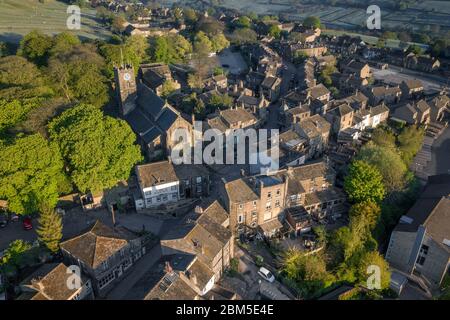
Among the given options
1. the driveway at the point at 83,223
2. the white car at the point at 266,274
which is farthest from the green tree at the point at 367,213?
the driveway at the point at 83,223

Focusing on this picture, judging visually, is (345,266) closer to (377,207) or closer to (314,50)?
(377,207)

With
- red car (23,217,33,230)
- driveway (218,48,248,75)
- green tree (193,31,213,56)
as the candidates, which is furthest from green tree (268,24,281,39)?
red car (23,217,33,230)

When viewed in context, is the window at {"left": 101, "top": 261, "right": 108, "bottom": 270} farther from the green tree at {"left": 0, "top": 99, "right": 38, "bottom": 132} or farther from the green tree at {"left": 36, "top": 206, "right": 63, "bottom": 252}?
the green tree at {"left": 0, "top": 99, "right": 38, "bottom": 132}

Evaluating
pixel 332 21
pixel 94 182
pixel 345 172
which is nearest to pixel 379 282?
pixel 345 172

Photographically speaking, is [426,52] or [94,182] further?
[426,52]

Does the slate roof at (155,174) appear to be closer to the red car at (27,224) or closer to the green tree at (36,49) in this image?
the red car at (27,224)

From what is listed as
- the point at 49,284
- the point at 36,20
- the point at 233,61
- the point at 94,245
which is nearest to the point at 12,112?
the point at 94,245
